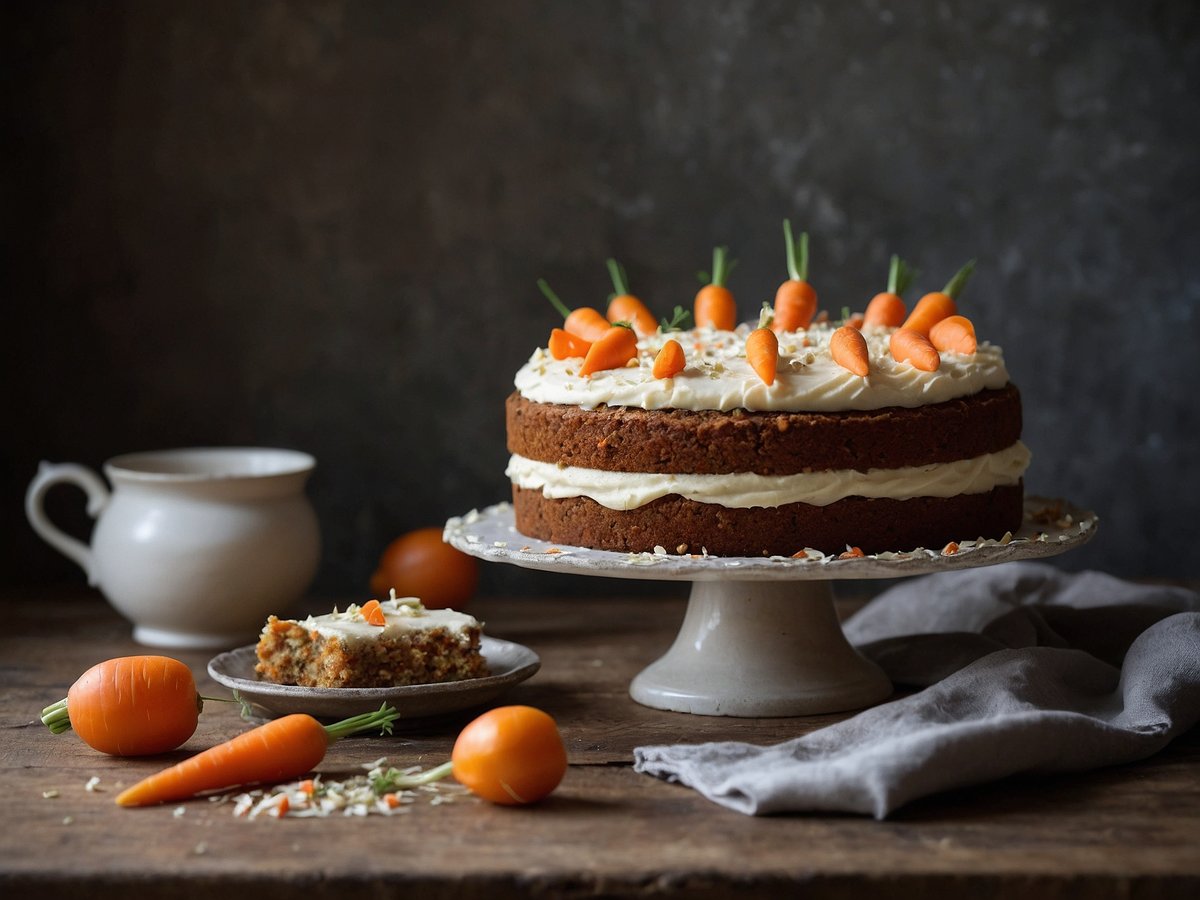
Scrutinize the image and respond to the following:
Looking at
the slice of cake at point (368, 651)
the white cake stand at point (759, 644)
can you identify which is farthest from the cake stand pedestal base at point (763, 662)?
the slice of cake at point (368, 651)

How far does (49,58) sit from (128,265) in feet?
1.26

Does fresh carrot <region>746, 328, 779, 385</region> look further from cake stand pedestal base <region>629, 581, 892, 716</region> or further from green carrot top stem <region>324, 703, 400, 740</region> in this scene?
green carrot top stem <region>324, 703, 400, 740</region>

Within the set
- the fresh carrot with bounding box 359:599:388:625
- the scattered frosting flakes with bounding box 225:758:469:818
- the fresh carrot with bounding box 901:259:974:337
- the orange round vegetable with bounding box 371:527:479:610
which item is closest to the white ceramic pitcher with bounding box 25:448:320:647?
the orange round vegetable with bounding box 371:527:479:610

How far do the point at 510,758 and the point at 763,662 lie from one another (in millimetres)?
512

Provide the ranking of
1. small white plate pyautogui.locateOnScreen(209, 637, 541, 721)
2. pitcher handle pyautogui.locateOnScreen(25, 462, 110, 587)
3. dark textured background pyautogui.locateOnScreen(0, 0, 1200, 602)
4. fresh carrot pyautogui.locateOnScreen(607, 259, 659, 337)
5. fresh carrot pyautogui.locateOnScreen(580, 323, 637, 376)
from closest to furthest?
1. small white plate pyautogui.locateOnScreen(209, 637, 541, 721)
2. fresh carrot pyautogui.locateOnScreen(580, 323, 637, 376)
3. fresh carrot pyautogui.locateOnScreen(607, 259, 659, 337)
4. pitcher handle pyautogui.locateOnScreen(25, 462, 110, 587)
5. dark textured background pyautogui.locateOnScreen(0, 0, 1200, 602)

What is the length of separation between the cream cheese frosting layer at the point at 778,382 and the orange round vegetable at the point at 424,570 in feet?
1.78

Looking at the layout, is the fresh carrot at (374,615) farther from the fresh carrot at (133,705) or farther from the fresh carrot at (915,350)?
the fresh carrot at (915,350)

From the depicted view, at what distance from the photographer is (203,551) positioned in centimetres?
217

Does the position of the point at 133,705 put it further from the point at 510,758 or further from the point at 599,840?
the point at 599,840

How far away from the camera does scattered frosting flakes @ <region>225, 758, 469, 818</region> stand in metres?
1.47

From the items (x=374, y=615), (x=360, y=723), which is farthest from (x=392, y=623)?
(x=360, y=723)

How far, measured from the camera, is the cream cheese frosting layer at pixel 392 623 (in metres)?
1.74

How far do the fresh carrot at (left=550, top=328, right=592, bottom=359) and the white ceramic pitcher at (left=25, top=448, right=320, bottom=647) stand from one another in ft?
1.86

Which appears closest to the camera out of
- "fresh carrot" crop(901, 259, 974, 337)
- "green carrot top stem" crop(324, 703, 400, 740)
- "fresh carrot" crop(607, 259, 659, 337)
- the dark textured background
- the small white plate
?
"green carrot top stem" crop(324, 703, 400, 740)
